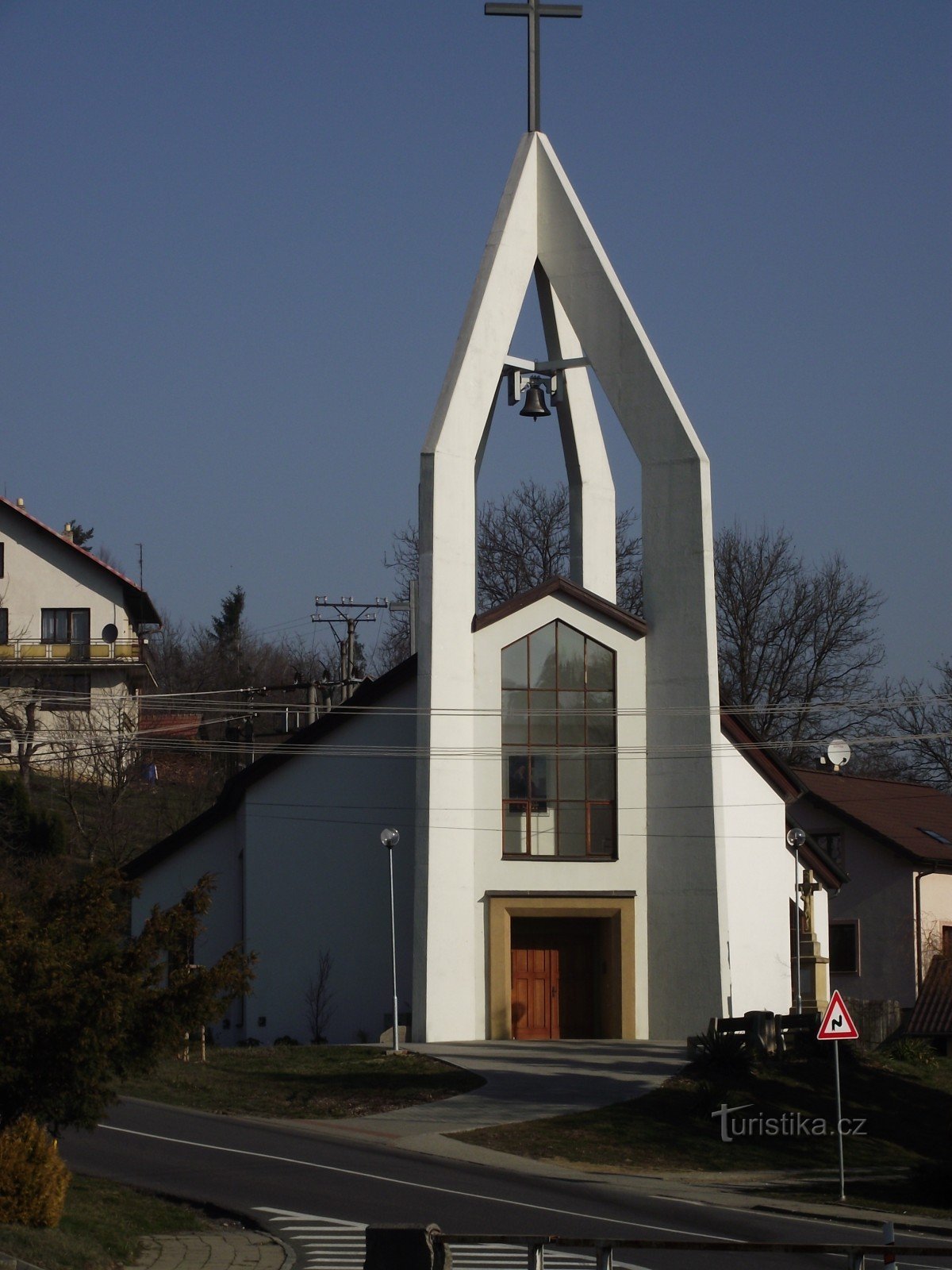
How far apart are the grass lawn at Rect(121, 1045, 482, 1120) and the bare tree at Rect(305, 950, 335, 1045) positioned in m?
4.16

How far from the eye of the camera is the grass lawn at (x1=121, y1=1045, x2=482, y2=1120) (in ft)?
79.3

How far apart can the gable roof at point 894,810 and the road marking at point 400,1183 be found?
26.9 metres

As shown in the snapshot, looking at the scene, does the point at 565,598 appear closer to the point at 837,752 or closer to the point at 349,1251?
the point at 837,752

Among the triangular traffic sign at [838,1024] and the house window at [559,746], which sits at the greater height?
the house window at [559,746]

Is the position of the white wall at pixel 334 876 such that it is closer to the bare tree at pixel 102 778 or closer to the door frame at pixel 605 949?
the door frame at pixel 605 949

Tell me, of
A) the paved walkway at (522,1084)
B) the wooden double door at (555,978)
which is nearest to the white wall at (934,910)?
the wooden double door at (555,978)

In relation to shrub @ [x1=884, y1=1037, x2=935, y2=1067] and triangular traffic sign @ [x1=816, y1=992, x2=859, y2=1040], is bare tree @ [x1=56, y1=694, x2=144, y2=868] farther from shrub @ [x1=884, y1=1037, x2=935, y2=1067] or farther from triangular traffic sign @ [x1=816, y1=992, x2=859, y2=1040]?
triangular traffic sign @ [x1=816, y1=992, x2=859, y2=1040]

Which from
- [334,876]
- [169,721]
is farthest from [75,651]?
[334,876]

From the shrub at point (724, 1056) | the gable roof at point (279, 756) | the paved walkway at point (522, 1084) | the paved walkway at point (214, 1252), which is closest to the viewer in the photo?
the paved walkway at point (214, 1252)

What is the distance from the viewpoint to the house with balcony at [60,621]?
6731cm

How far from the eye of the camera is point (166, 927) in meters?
15.2

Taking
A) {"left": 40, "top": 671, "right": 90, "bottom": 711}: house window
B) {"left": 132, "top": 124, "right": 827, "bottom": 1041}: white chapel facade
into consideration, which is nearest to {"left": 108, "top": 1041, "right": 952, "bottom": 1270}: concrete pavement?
{"left": 132, "top": 124, "right": 827, "bottom": 1041}: white chapel facade

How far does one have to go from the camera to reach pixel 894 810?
4856 cm

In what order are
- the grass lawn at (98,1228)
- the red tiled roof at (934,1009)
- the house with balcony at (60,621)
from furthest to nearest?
the house with balcony at (60,621) < the red tiled roof at (934,1009) < the grass lawn at (98,1228)
